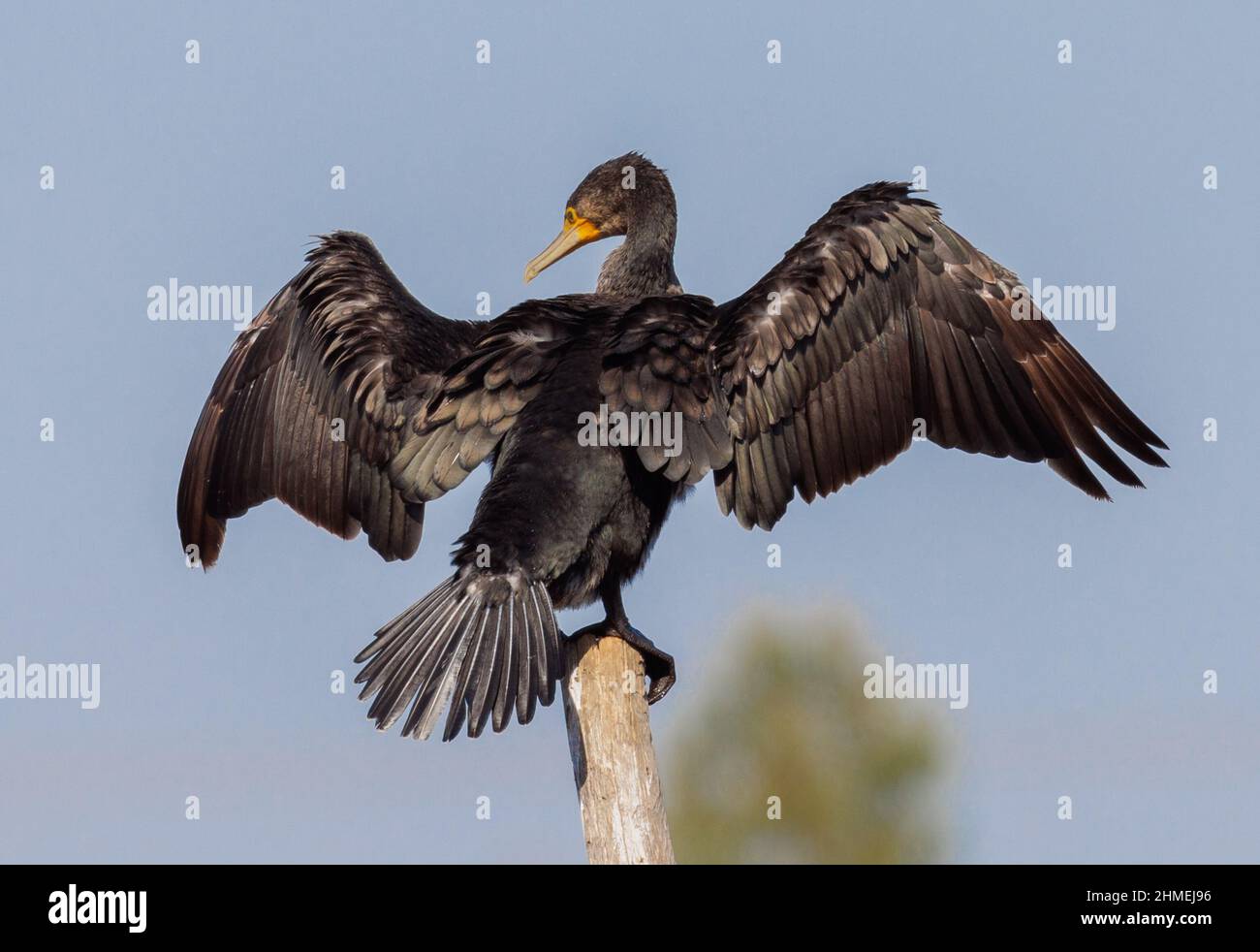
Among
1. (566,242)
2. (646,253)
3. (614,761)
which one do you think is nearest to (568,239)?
(566,242)

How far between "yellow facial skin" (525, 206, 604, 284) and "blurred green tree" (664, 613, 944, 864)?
32.8 feet

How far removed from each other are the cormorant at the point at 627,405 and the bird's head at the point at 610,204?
55 cm

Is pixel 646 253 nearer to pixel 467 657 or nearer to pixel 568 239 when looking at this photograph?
pixel 568 239

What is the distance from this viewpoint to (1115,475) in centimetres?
759

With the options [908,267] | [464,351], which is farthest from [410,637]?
[908,267]

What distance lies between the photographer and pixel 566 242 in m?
9.30

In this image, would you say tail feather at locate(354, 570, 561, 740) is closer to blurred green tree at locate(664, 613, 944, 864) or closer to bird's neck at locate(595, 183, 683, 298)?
bird's neck at locate(595, 183, 683, 298)

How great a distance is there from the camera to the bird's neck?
27.7 feet

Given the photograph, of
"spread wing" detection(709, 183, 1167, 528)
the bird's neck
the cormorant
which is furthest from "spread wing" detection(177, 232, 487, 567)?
"spread wing" detection(709, 183, 1167, 528)

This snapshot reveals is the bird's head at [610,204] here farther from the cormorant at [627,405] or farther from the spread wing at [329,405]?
the spread wing at [329,405]

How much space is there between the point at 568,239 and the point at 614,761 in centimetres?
378

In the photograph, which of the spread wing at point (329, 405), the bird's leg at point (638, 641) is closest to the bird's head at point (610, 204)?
the spread wing at point (329, 405)
